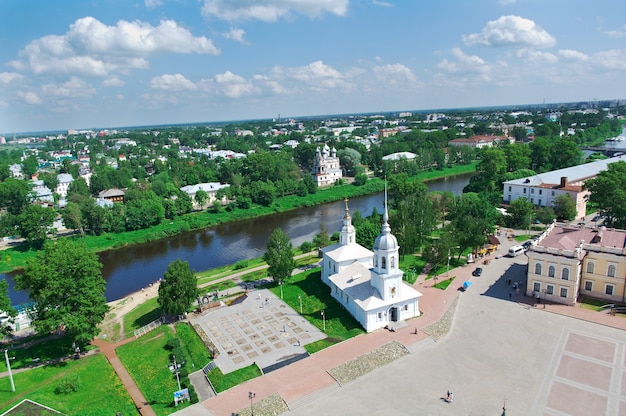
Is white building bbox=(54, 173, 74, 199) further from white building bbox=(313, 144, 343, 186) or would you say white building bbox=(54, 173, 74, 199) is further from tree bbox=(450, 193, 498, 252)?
tree bbox=(450, 193, 498, 252)

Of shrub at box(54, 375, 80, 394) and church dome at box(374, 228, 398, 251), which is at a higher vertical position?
church dome at box(374, 228, 398, 251)

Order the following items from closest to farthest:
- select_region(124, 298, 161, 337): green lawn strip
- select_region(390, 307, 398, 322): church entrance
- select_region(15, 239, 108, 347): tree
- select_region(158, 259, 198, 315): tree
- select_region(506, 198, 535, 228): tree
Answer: select_region(15, 239, 108, 347): tree → select_region(390, 307, 398, 322): church entrance → select_region(158, 259, 198, 315): tree → select_region(124, 298, 161, 337): green lawn strip → select_region(506, 198, 535, 228): tree

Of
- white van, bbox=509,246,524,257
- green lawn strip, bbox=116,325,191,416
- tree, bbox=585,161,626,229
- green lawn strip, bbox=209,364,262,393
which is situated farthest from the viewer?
tree, bbox=585,161,626,229

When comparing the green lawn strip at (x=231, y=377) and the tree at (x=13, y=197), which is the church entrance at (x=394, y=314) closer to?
the green lawn strip at (x=231, y=377)

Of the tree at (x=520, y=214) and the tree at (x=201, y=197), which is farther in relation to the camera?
the tree at (x=201, y=197)

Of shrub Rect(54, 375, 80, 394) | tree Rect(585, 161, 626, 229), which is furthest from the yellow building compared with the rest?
shrub Rect(54, 375, 80, 394)

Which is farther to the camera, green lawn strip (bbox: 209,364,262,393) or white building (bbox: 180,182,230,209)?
white building (bbox: 180,182,230,209)

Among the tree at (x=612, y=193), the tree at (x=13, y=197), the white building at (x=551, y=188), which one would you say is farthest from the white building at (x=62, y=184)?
the tree at (x=612, y=193)

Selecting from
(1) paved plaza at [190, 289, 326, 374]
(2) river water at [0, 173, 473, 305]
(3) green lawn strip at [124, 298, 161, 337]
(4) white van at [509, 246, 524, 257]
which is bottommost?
(2) river water at [0, 173, 473, 305]
